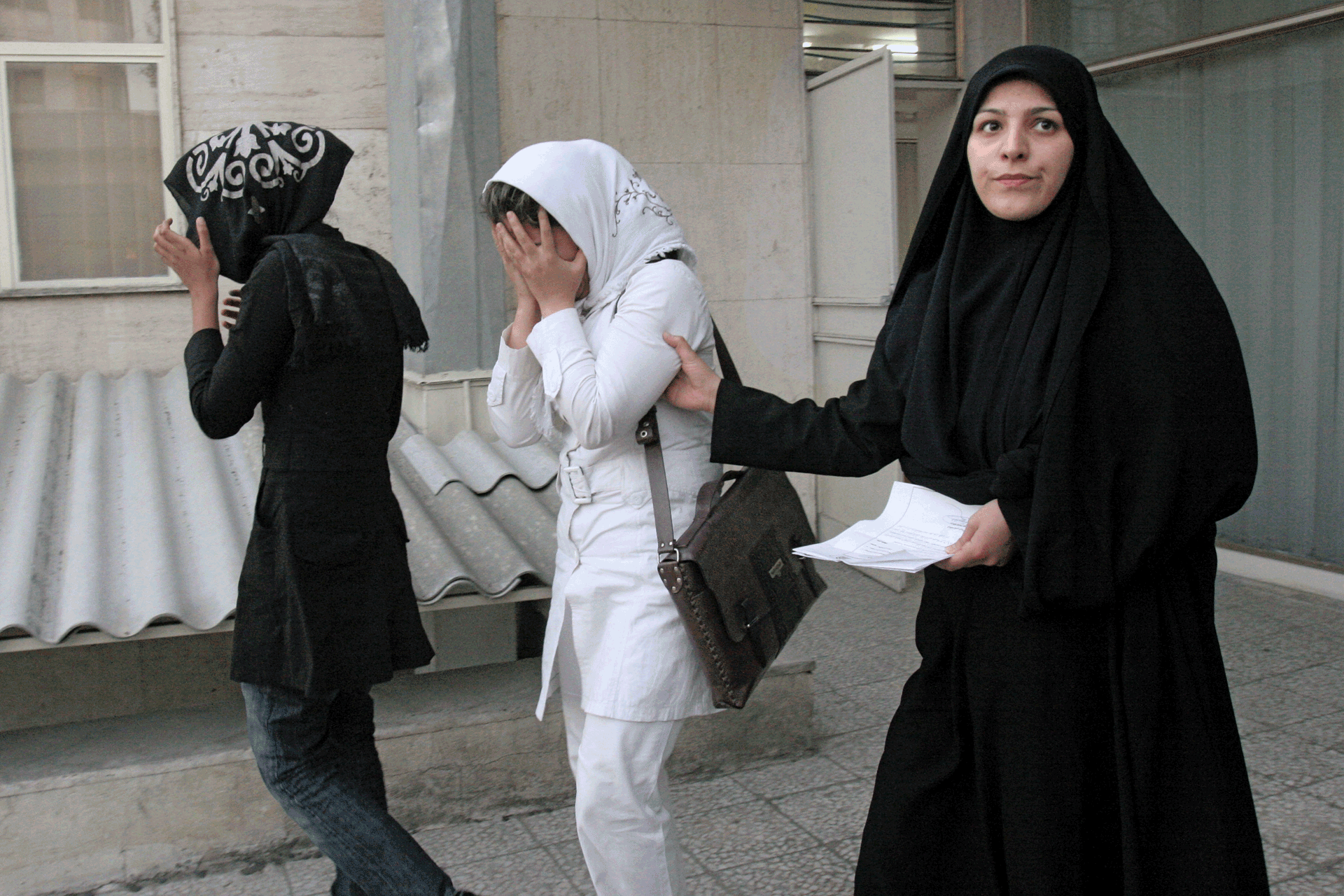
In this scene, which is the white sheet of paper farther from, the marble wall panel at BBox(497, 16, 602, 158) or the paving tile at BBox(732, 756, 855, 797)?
the marble wall panel at BBox(497, 16, 602, 158)

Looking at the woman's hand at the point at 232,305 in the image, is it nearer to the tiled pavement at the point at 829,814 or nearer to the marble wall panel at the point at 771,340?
the tiled pavement at the point at 829,814

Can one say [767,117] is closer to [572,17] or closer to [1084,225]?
[572,17]

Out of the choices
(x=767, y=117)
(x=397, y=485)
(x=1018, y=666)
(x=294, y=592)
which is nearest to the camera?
(x=1018, y=666)

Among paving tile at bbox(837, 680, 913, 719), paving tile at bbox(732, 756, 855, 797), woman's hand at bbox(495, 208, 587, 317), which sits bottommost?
paving tile at bbox(732, 756, 855, 797)

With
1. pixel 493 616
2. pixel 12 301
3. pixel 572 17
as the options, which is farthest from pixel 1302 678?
pixel 12 301

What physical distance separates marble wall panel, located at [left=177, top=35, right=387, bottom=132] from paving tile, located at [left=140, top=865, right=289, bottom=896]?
350 centimetres

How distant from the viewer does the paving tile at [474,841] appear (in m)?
3.29

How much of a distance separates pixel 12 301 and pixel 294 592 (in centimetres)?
375

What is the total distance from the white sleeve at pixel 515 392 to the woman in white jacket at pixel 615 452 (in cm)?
16

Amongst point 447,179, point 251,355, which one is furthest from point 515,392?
point 447,179

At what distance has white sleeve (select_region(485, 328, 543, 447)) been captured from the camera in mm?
2545

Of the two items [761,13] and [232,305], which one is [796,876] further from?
[761,13]

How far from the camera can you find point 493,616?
4273mm

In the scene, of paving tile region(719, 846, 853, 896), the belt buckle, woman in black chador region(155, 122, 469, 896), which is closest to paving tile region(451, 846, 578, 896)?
paving tile region(719, 846, 853, 896)
